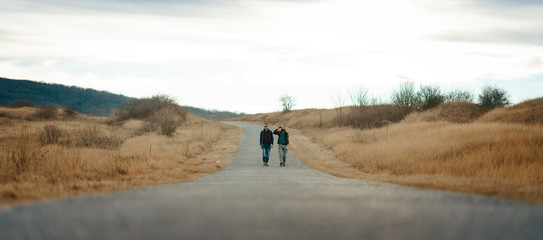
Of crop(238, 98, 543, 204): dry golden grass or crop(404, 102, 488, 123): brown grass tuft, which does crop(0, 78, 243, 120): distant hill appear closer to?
crop(404, 102, 488, 123): brown grass tuft

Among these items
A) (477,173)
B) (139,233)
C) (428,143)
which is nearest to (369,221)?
(139,233)

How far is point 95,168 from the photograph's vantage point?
14586 millimetres

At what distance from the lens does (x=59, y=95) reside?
11738 centimetres

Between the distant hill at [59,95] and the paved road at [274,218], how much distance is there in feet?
336

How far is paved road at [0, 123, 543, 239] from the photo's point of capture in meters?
5.01

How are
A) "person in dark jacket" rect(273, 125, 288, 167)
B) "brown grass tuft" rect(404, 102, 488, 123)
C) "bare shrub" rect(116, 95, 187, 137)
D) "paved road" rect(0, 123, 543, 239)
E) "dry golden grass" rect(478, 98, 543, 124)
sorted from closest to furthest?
1. "paved road" rect(0, 123, 543, 239)
2. "person in dark jacket" rect(273, 125, 288, 167)
3. "dry golden grass" rect(478, 98, 543, 124)
4. "brown grass tuft" rect(404, 102, 488, 123)
5. "bare shrub" rect(116, 95, 187, 137)

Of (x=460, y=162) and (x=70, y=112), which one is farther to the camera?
(x=70, y=112)

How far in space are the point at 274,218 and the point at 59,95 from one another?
127257 millimetres

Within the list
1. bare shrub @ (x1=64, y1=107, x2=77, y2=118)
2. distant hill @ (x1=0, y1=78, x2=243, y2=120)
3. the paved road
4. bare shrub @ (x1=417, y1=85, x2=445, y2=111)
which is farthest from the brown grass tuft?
distant hill @ (x1=0, y1=78, x2=243, y2=120)

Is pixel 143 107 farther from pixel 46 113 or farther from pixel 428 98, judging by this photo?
pixel 428 98

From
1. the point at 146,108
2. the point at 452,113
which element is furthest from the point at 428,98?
the point at 146,108

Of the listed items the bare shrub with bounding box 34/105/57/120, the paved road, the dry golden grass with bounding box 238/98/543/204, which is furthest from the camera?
the bare shrub with bounding box 34/105/57/120

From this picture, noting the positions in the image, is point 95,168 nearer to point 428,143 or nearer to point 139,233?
point 139,233

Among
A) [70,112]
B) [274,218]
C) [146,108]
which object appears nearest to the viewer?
[274,218]
